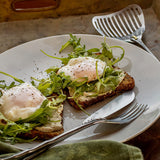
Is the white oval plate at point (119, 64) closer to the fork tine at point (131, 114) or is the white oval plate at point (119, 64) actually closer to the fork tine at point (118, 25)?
the fork tine at point (131, 114)

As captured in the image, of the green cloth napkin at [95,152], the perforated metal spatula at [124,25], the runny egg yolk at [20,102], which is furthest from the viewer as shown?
the perforated metal spatula at [124,25]

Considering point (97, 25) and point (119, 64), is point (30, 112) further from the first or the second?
point (97, 25)

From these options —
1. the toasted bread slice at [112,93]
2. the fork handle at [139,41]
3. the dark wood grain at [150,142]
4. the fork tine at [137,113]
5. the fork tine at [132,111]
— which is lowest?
the dark wood grain at [150,142]

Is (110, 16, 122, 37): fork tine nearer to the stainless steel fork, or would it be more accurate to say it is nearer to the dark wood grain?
the stainless steel fork

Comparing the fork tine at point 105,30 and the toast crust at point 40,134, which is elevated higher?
the fork tine at point 105,30

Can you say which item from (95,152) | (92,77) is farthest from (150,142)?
(92,77)

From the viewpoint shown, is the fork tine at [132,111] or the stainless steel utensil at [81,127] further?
the fork tine at [132,111]

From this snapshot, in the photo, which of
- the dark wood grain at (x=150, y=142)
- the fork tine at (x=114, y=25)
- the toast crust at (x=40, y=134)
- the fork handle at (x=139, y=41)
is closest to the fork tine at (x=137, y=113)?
the dark wood grain at (x=150, y=142)

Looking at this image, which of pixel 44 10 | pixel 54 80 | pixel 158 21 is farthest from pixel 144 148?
pixel 44 10
